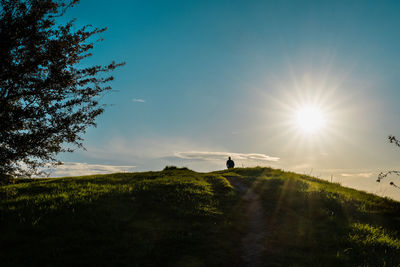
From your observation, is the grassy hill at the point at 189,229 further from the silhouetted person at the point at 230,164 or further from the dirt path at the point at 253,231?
the silhouetted person at the point at 230,164

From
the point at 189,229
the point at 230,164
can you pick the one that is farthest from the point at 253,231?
the point at 230,164

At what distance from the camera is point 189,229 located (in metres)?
11.6

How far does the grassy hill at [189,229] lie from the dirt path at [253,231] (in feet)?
0.13

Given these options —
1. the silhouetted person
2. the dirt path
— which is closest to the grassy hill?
the dirt path

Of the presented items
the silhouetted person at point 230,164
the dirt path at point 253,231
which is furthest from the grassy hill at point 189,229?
the silhouetted person at point 230,164

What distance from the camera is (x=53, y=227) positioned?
436 inches

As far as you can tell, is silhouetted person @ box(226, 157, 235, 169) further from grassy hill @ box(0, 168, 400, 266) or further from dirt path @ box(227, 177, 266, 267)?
grassy hill @ box(0, 168, 400, 266)

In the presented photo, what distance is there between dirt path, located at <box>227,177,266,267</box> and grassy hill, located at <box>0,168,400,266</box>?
0.04 meters

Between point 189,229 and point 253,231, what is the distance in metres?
2.77

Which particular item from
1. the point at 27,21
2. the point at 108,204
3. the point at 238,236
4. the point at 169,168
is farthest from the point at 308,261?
the point at 169,168

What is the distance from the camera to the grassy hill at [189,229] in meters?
9.30

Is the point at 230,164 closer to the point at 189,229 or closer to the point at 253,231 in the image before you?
the point at 253,231

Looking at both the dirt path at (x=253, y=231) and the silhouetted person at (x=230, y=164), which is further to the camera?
the silhouetted person at (x=230, y=164)

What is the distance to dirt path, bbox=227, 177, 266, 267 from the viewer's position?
9.46 meters
